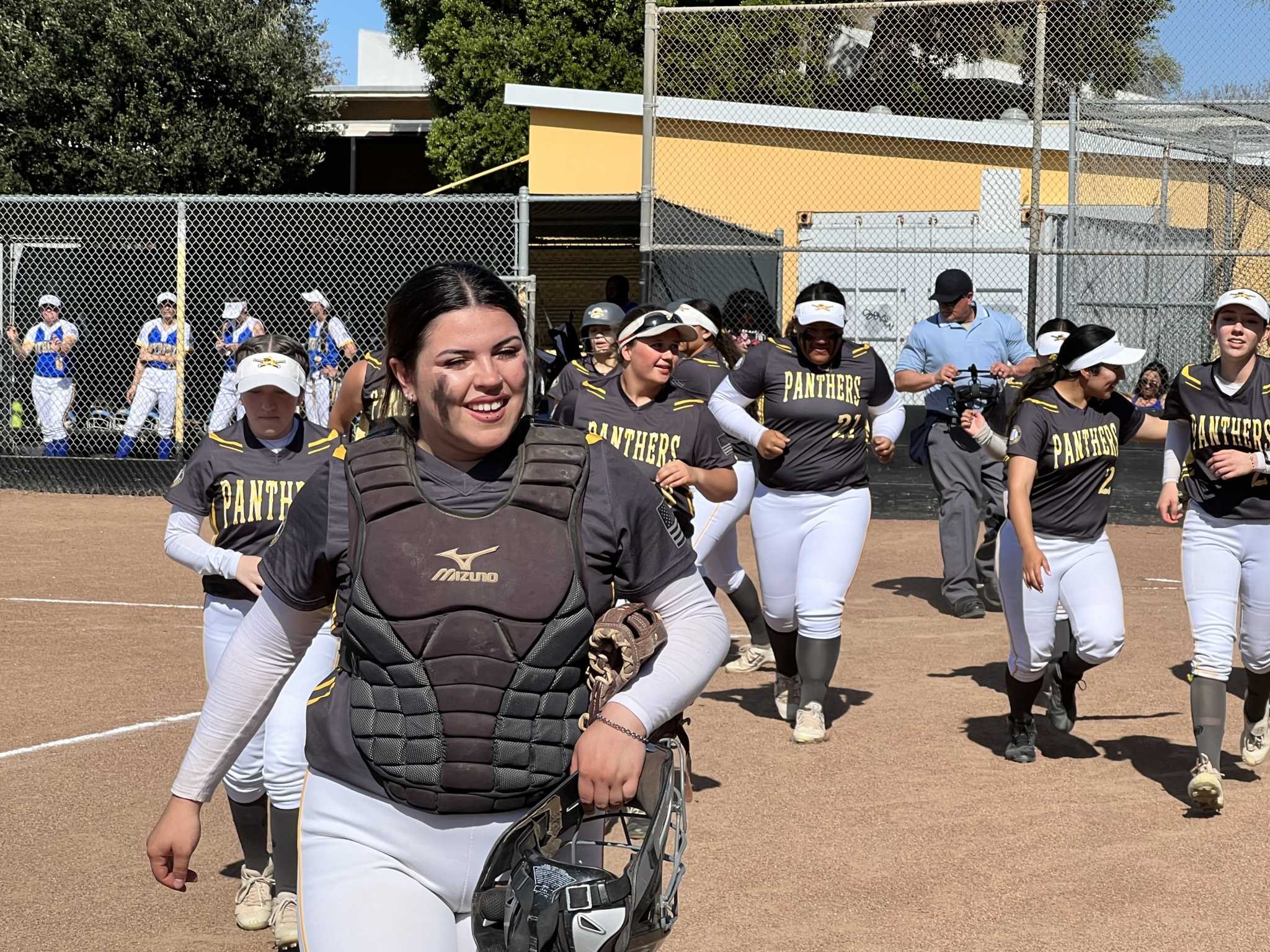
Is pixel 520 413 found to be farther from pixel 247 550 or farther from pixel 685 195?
pixel 685 195

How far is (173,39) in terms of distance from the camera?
25688 mm

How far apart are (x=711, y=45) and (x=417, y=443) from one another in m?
13.7

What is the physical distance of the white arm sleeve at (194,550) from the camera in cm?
514

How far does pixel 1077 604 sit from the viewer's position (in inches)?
271

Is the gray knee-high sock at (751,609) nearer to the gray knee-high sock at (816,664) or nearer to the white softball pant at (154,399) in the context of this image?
the gray knee-high sock at (816,664)

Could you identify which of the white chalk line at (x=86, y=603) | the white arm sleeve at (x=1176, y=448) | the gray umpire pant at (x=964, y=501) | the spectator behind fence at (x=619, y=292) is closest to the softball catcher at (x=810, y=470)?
the white arm sleeve at (x=1176, y=448)

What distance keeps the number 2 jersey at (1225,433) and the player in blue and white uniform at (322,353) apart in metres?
10.7

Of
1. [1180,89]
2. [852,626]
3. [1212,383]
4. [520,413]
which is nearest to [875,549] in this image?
[852,626]

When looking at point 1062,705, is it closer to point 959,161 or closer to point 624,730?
point 624,730

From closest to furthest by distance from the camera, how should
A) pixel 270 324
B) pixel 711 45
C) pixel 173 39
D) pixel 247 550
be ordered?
pixel 247 550 < pixel 711 45 < pixel 270 324 < pixel 173 39

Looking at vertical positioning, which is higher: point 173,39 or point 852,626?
point 173,39

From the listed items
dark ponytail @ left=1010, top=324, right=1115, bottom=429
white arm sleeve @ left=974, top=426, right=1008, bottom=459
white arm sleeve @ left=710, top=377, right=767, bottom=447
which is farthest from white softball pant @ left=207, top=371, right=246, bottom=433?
dark ponytail @ left=1010, top=324, right=1115, bottom=429

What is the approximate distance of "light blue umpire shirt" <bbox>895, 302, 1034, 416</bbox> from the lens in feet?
36.8

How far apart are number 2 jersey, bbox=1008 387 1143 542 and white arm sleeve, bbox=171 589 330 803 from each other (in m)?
4.50
